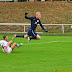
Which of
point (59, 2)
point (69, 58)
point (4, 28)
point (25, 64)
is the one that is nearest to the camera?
point (25, 64)

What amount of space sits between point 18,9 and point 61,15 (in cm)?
713

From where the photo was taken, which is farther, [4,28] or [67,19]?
[67,19]

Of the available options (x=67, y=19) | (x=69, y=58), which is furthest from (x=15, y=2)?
(x=69, y=58)

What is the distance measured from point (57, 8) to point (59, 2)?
3035mm

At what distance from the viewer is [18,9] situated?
59062mm

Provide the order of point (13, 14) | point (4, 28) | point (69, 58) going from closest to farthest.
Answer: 1. point (69, 58)
2. point (4, 28)
3. point (13, 14)

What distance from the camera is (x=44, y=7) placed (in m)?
59.4

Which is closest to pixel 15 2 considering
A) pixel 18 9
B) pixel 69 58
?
pixel 18 9

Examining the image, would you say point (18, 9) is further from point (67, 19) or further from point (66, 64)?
point (66, 64)

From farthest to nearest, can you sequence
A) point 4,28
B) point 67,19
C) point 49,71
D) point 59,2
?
point 59,2 → point 67,19 → point 4,28 → point 49,71

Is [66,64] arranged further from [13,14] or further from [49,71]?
[13,14]

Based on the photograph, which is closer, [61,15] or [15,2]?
[61,15]

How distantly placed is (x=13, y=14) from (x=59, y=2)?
844 centimetres

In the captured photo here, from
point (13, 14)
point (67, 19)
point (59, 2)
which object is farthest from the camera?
point (59, 2)
